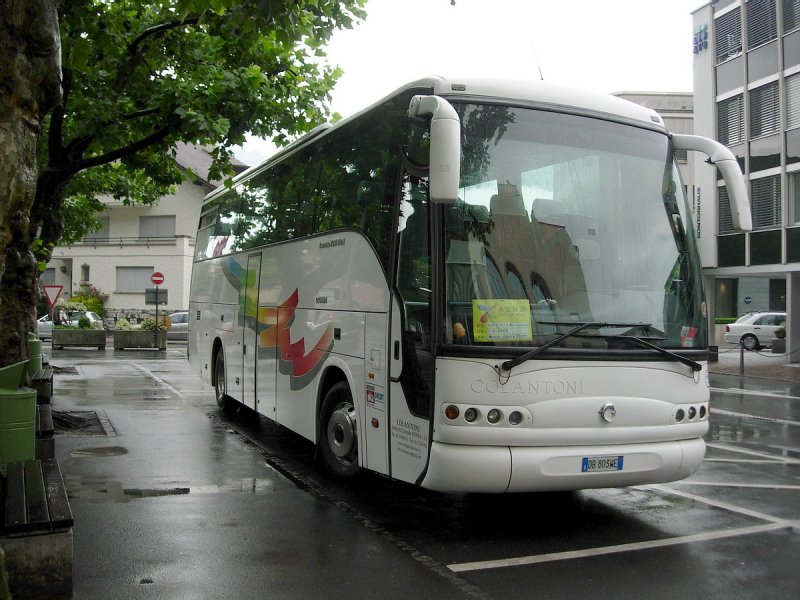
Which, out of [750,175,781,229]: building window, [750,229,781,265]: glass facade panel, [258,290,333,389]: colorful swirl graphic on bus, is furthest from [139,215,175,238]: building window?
[258,290,333,389]: colorful swirl graphic on bus

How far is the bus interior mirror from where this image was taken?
533 centimetres

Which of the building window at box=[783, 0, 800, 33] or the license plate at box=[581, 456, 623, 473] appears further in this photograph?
the building window at box=[783, 0, 800, 33]

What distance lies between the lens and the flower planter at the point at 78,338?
3334 cm

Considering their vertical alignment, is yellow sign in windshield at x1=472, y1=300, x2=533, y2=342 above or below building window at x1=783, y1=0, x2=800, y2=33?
below

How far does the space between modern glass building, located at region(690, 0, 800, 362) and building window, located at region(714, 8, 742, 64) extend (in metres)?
0.04

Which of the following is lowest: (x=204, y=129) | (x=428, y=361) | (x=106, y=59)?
(x=428, y=361)

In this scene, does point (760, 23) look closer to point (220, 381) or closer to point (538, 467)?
point (220, 381)

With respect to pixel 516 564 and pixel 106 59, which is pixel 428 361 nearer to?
pixel 516 564

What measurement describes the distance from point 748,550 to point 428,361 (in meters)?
2.62

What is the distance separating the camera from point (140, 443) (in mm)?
10156

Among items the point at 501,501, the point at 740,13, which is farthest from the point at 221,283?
the point at 740,13

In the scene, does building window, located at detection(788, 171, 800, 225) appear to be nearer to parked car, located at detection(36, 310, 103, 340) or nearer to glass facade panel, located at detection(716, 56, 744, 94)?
glass facade panel, located at detection(716, 56, 744, 94)

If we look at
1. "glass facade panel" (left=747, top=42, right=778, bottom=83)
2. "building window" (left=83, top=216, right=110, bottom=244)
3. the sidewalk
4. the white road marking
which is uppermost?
"glass facade panel" (left=747, top=42, right=778, bottom=83)

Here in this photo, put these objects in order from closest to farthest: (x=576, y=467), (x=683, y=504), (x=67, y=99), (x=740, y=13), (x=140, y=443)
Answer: (x=576, y=467) < (x=683, y=504) < (x=140, y=443) < (x=67, y=99) < (x=740, y=13)
